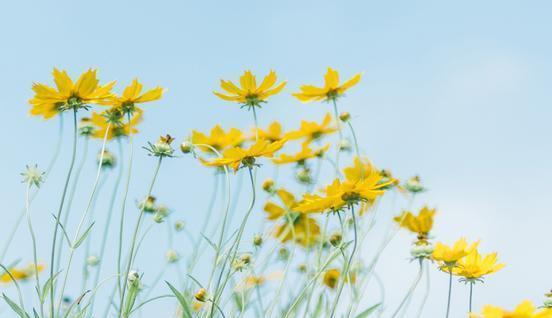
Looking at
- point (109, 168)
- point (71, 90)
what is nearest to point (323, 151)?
point (109, 168)

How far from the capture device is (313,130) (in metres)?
2.90

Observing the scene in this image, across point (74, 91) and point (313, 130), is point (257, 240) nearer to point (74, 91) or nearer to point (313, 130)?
point (313, 130)

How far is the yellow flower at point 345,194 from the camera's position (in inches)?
71.2

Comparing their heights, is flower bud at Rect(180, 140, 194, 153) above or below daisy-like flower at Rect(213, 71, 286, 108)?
below

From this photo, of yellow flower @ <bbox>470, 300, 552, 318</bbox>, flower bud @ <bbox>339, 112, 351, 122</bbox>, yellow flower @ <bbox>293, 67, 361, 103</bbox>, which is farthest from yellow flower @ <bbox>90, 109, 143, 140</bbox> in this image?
yellow flower @ <bbox>470, 300, 552, 318</bbox>

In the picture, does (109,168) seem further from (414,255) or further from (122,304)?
(414,255)

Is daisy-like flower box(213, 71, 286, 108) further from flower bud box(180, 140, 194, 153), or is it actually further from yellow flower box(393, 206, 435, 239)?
yellow flower box(393, 206, 435, 239)

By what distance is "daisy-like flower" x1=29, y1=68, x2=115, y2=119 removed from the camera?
6.03 feet

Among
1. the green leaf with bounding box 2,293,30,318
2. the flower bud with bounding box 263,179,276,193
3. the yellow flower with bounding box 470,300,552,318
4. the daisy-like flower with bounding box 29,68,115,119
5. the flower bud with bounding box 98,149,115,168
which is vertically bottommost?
the green leaf with bounding box 2,293,30,318

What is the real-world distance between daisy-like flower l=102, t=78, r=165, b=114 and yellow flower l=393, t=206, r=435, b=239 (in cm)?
84

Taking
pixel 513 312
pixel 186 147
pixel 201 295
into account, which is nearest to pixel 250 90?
pixel 186 147

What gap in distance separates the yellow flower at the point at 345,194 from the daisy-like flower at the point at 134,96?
1.57ft

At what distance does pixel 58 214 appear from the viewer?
5.43ft

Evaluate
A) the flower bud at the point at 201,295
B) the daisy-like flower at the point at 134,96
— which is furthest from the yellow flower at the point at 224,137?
the flower bud at the point at 201,295
